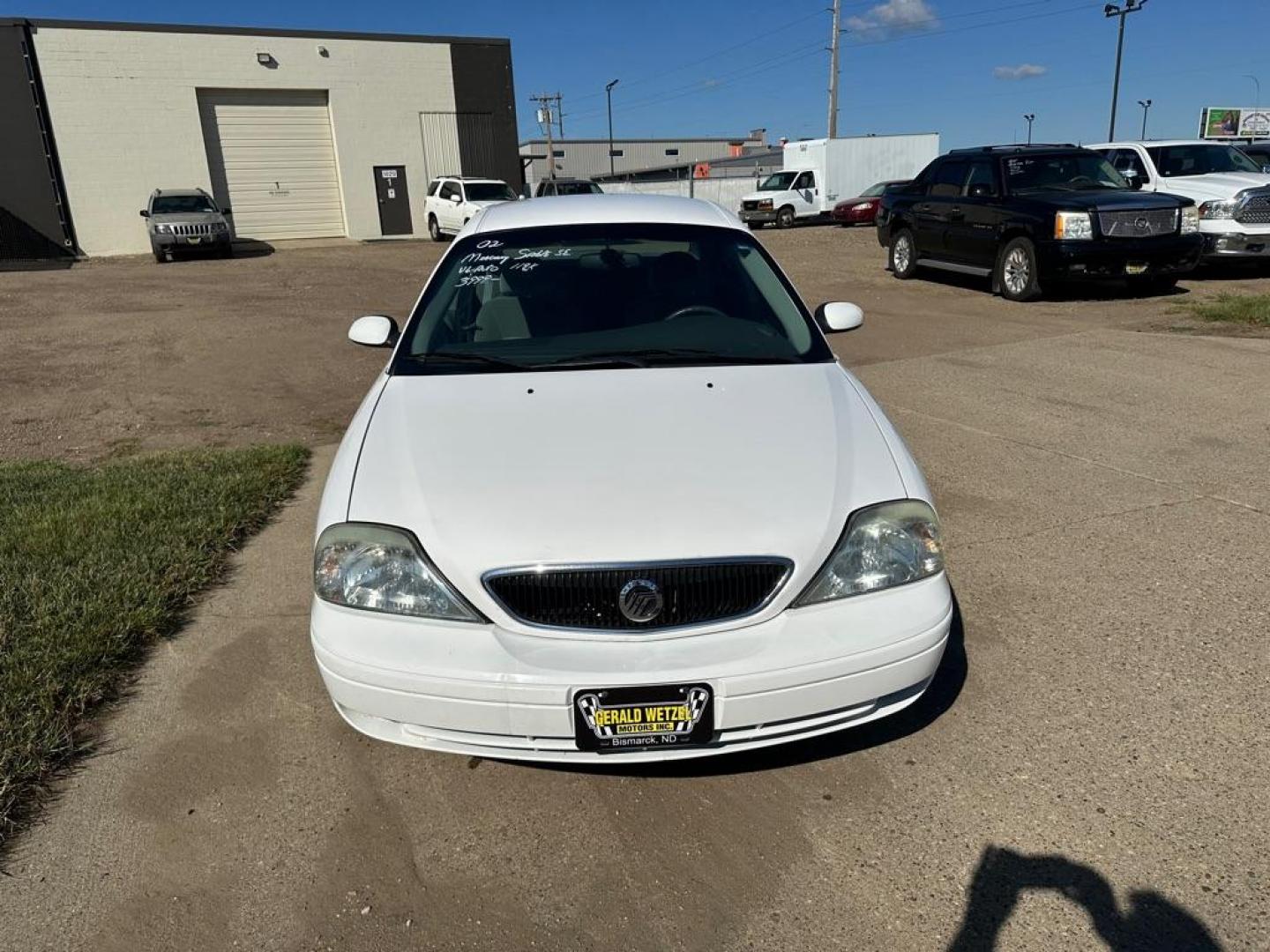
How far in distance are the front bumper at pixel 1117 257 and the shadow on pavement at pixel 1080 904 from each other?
10200 millimetres

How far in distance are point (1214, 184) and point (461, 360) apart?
13.1 meters

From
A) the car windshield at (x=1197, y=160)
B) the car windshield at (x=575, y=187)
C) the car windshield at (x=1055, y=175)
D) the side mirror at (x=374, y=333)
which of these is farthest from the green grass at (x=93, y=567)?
the car windshield at (x=575, y=187)

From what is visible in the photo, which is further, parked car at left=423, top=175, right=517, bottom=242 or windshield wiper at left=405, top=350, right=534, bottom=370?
parked car at left=423, top=175, right=517, bottom=242

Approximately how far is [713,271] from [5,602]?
323cm

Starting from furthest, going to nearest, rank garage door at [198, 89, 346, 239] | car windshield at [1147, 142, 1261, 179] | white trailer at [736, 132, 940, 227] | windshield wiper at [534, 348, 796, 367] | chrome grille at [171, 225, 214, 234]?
white trailer at [736, 132, 940, 227] → garage door at [198, 89, 346, 239] → chrome grille at [171, 225, 214, 234] → car windshield at [1147, 142, 1261, 179] → windshield wiper at [534, 348, 796, 367]

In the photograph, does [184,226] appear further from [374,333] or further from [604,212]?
[604,212]

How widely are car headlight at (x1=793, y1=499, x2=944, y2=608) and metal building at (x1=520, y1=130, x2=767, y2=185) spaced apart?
78282 millimetres

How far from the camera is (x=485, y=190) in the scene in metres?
24.3

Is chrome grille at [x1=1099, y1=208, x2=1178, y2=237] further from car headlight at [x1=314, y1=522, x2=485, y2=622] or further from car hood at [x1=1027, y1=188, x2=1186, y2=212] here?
car headlight at [x1=314, y1=522, x2=485, y2=622]

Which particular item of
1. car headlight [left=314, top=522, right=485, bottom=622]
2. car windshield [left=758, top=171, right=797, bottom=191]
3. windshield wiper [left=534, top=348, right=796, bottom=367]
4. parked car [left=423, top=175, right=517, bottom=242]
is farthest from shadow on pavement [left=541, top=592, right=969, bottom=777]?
car windshield [left=758, top=171, right=797, bottom=191]

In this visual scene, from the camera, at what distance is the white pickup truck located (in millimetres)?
12234

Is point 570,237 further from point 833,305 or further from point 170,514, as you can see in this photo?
point 170,514

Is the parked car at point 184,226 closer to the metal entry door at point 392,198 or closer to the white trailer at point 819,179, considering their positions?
the metal entry door at point 392,198

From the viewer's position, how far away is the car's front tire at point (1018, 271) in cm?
1141
